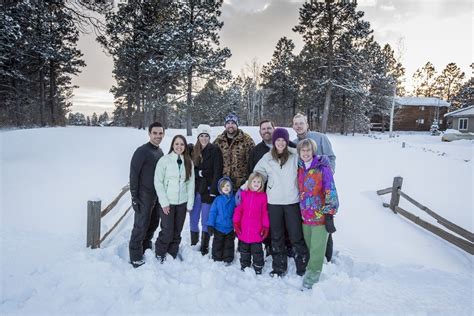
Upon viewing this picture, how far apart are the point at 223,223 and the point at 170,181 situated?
1019 mm

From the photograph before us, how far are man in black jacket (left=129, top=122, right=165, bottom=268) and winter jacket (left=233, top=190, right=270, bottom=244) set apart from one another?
4.46 ft

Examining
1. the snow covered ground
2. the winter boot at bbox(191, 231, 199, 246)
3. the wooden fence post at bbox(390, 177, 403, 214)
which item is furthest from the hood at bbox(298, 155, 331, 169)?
the wooden fence post at bbox(390, 177, 403, 214)

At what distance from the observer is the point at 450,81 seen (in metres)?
55.1

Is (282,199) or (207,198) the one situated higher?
(282,199)

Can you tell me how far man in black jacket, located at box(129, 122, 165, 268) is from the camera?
3.86m

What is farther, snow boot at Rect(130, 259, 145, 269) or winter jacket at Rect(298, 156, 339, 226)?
snow boot at Rect(130, 259, 145, 269)

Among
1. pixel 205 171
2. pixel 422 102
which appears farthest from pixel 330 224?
pixel 422 102

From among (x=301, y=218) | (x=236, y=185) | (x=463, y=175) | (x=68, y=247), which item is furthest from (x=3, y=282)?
(x=463, y=175)

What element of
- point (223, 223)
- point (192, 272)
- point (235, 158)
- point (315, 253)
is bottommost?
point (192, 272)

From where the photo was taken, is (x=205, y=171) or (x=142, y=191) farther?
(x=205, y=171)

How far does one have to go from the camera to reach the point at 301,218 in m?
3.66

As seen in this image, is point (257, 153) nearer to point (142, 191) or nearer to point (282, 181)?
point (282, 181)

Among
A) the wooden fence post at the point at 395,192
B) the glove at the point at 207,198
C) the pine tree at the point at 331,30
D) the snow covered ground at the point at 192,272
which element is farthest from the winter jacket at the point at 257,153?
the pine tree at the point at 331,30

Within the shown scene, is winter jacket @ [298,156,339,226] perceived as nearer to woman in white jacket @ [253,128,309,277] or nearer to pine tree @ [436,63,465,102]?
woman in white jacket @ [253,128,309,277]
